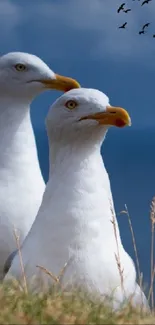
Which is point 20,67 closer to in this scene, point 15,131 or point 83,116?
point 15,131

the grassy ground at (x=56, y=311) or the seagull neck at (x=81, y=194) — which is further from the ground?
the seagull neck at (x=81, y=194)

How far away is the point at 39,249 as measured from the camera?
6.27 meters

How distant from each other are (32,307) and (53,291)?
0.76 metres

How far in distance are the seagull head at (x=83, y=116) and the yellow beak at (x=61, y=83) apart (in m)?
1.51

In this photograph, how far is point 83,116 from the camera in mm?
6508

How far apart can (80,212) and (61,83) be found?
227 centimetres

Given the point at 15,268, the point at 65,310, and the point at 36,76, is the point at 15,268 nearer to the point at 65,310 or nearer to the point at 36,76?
the point at 65,310

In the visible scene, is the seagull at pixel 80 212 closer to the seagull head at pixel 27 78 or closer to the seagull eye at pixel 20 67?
the seagull head at pixel 27 78

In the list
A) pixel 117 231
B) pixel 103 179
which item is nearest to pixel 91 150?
pixel 103 179

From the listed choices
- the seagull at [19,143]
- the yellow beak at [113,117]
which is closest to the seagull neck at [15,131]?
the seagull at [19,143]

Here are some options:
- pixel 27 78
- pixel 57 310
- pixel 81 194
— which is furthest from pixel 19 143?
pixel 57 310

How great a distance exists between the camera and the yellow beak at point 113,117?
644 cm

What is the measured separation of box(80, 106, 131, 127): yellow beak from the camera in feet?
21.1

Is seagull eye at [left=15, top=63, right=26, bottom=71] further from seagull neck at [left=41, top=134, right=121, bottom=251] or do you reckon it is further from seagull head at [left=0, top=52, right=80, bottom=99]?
seagull neck at [left=41, top=134, right=121, bottom=251]
